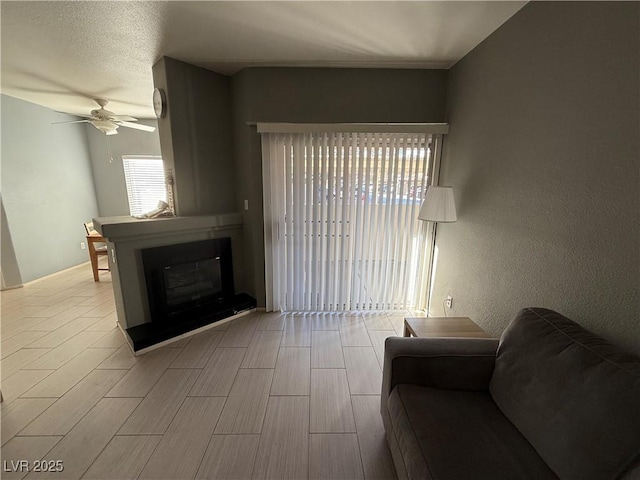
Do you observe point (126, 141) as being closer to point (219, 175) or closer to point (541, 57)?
point (219, 175)

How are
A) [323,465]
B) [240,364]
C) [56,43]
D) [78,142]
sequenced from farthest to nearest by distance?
[78,142] < [240,364] < [56,43] < [323,465]

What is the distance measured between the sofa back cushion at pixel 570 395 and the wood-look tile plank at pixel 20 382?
10.0ft

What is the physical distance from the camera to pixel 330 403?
5.85 feet

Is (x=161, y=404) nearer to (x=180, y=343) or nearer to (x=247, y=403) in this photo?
(x=247, y=403)

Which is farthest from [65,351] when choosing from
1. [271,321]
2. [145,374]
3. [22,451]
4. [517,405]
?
[517,405]

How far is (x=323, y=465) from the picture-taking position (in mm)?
1387

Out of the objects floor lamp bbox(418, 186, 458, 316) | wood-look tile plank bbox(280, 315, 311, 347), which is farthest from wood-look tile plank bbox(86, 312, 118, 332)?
floor lamp bbox(418, 186, 458, 316)

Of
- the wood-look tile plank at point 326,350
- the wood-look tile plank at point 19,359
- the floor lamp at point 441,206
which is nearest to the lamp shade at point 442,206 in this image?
the floor lamp at point 441,206

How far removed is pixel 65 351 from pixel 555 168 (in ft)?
12.7

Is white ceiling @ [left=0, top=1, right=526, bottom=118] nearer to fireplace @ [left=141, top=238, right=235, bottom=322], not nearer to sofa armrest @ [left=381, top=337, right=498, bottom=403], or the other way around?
fireplace @ [left=141, top=238, right=235, bottom=322]

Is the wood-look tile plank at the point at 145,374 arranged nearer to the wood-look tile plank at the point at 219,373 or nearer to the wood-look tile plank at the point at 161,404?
the wood-look tile plank at the point at 161,404

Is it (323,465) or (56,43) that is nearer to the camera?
(323,465)

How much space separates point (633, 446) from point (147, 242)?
10.2 ft

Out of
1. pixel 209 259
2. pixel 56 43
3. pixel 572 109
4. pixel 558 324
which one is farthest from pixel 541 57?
pixel 56 43
